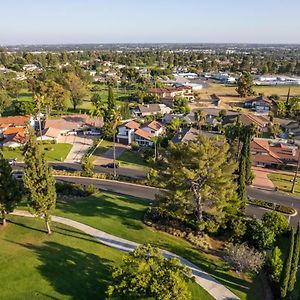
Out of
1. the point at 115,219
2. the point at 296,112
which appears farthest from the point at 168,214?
the point at 296,112

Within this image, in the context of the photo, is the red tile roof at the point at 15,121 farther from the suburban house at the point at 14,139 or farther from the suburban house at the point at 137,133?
the suburban house at the point at 137,133

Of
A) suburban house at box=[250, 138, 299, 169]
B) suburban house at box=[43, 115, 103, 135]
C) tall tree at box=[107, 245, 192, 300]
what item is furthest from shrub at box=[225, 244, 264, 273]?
suburban house at box=[43, 115, 103, 135]

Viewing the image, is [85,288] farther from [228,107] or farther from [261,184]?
[228,107]

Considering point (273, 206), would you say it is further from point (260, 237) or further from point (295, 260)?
point (295, 260)

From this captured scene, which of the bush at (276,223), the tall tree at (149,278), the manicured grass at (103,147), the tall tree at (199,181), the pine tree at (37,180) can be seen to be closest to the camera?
the tall tree at (149,278)

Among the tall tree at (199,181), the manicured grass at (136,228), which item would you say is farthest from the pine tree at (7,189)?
the tall tree at (199,181)

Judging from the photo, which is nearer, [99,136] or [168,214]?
[168,214]
